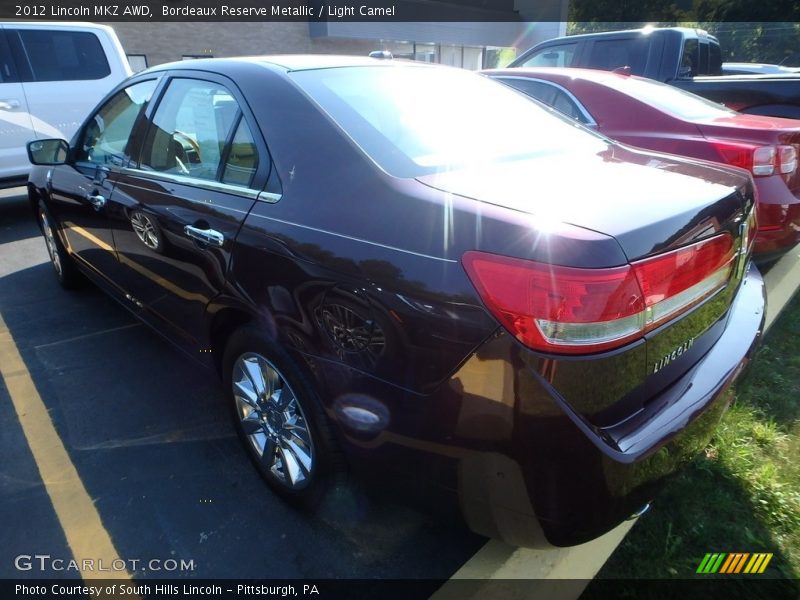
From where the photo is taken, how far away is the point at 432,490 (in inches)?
65.4

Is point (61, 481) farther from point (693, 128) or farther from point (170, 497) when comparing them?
point (693, 128)

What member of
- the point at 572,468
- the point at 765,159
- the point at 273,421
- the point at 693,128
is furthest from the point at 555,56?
the point at 572,468

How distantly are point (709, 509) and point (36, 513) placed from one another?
2782 mm

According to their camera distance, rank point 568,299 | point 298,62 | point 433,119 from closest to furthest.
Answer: point 568,299
point 433,119
point 298,62

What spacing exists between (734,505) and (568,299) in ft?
4.98

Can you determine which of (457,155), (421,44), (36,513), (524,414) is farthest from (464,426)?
(421,44)

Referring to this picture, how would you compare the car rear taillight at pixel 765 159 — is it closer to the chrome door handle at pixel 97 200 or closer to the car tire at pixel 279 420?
the car tire at pixel 279 420

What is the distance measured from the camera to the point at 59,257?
4312 millimetres

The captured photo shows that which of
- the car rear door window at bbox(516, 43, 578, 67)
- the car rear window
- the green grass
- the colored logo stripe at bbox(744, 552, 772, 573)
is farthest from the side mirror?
the car rear door window at bbox(516, 43, 578, 67)

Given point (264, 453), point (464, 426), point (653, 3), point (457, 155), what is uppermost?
point (653, 3)

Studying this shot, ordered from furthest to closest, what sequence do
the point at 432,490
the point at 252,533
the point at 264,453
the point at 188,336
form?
1. the point at 188,336
2. the point at 264,453
3. the point at 252,533
4. the point at 432,490

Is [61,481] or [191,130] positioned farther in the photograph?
[191,130]

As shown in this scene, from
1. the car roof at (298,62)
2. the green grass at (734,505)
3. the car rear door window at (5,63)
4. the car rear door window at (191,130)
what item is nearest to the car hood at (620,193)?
the green grass at (734,505)

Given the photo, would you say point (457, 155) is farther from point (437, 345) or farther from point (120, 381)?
point (120, 381)
